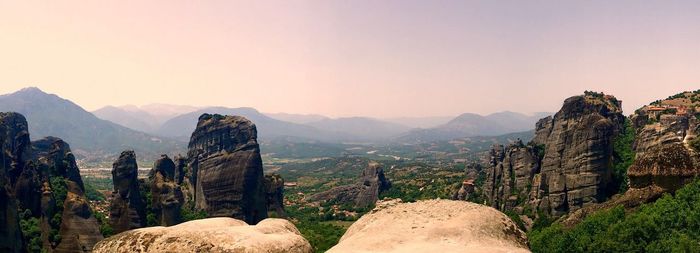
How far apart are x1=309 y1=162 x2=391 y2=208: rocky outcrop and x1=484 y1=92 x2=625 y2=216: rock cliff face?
6173cm

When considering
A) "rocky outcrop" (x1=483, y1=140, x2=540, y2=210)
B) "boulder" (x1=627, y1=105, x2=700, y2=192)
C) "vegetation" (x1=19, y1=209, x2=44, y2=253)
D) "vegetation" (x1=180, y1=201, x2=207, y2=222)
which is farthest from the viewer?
"rocky outcrop" (x1=483, y1=140, x2=540, y2=210)

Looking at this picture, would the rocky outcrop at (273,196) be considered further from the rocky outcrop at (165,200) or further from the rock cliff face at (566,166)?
the rock cliff face at (566,166)

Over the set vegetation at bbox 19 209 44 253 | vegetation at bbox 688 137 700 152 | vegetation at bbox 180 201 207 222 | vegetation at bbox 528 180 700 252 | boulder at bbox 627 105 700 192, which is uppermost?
vegetation at bbox 688 137 700 152

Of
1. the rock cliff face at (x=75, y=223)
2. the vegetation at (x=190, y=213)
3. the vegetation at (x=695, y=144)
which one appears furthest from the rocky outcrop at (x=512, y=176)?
the rock cliff face at (x=75, y=223)

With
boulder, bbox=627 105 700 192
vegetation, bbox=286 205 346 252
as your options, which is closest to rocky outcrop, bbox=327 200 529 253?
boulder, bbox=627 105 700 192

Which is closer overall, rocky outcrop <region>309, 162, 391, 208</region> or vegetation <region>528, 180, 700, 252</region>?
vegetation <region>528, 180, 700, 252</region>

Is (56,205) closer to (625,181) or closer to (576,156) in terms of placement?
(576,156)

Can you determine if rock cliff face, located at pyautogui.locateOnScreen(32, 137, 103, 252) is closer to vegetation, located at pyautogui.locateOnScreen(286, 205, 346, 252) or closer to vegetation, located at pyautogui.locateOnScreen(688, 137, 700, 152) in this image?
vegetation, located at pyautogui.locateOnScreen(286, 205, 346, 252)

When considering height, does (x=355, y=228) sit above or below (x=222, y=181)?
above

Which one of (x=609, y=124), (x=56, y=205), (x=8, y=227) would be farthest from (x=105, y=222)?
(x=609, y=124)

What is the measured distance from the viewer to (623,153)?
79.3 metres

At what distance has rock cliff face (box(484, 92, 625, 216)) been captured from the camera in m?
67.4

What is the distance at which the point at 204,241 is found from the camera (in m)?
14.0

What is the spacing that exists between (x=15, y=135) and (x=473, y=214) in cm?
8293
